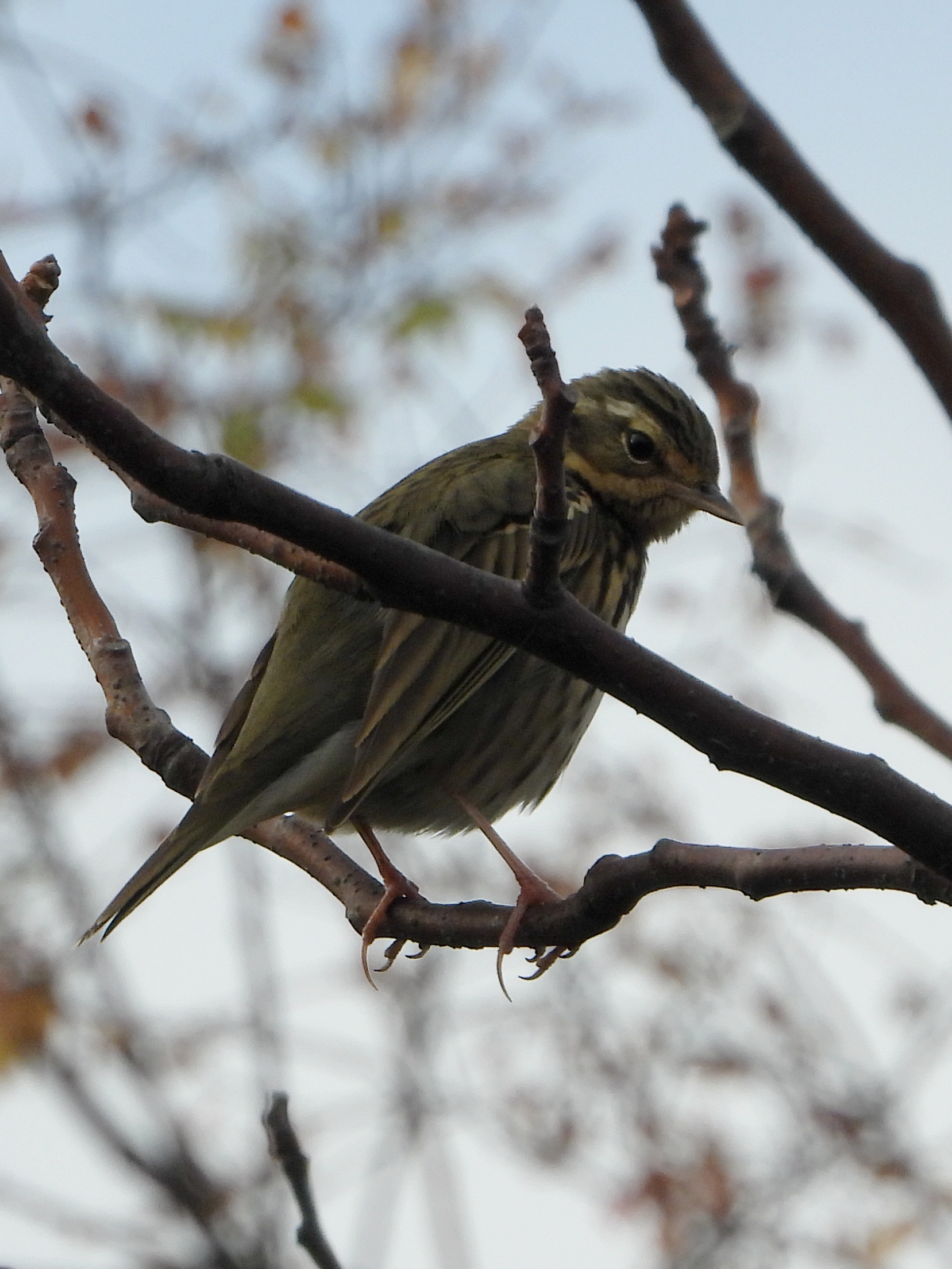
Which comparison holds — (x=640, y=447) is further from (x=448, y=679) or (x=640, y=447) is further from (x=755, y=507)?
(x=755, y=507)

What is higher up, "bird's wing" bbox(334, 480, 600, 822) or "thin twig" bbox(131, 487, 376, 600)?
"bird's wing" bbox(334, 480, 600, 822)

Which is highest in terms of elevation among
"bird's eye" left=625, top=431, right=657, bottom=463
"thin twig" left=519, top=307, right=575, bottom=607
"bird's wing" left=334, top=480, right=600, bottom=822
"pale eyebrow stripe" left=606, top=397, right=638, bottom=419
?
"pale eyebrow stripe" left=606, top=397, right=638, bottom=419

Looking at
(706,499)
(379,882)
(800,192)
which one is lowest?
(800,192)

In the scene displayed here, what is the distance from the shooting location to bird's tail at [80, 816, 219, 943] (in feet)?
13.7

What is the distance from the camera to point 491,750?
495 cm

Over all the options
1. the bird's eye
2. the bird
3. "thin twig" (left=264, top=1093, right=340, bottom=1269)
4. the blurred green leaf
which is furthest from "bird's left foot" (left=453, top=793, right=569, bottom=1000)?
the blurred green leaf

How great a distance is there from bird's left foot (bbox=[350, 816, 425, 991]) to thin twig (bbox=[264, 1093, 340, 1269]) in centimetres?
111

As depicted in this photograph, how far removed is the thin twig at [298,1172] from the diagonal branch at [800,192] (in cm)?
176

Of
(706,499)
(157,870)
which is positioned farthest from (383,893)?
(706,499)

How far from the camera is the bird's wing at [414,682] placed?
441 centimetres

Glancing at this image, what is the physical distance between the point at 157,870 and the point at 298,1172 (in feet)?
4.99

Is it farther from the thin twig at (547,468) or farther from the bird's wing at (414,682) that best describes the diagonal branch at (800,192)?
the bird's wing at (414,682)

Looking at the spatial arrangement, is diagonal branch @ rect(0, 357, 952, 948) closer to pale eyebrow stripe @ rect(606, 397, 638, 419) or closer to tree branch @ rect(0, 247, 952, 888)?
tree branch @ rect(0, 247, 952, 888)

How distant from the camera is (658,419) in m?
5.75
